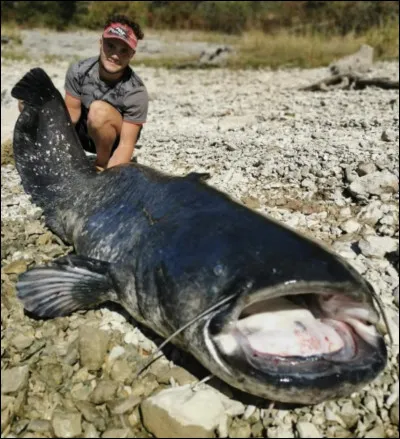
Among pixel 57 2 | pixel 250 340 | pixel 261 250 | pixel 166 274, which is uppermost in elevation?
pixel 57 2

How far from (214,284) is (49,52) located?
13.7m

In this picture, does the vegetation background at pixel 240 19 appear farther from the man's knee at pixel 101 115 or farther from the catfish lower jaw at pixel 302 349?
the catfish lower jaw at pixel 302 349

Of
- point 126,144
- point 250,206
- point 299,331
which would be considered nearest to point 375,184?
point 250,206

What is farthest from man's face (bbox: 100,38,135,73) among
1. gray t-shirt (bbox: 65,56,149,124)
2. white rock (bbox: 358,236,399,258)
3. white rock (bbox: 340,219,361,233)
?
white rock (bbox: 358,236,399,258)

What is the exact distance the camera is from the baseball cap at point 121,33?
3.63 m

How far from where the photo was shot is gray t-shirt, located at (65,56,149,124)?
3846 millimetres

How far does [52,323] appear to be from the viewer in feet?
8.02

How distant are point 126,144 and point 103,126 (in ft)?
0.92

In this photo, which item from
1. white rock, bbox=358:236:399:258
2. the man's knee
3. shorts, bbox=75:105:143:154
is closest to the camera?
white rock, bbox=358:236:399:258

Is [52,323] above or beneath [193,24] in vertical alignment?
beneath

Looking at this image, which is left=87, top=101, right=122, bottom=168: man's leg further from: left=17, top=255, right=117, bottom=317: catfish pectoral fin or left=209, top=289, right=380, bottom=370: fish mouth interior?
left=209, top=289, right=380, bottom=370: fish mouth interior

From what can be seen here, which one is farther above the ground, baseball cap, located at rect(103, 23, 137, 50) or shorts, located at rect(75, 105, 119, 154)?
baseball cap, located at rect(103, 23, 137, 50)

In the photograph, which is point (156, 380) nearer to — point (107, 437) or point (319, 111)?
point (107, 437)

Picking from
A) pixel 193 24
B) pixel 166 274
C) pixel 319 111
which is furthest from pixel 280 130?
pixel 193 24
